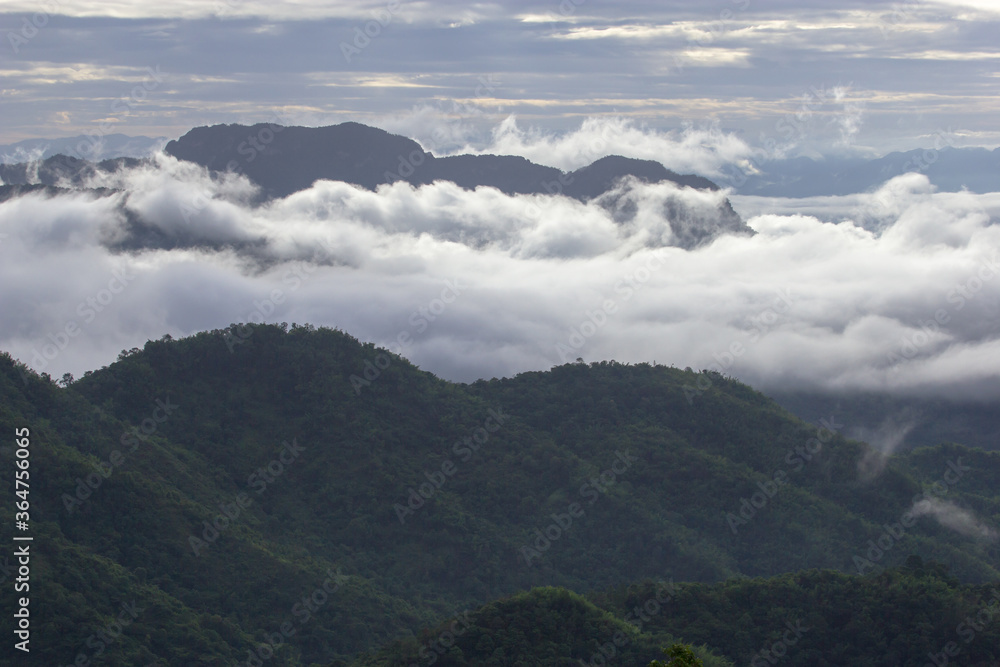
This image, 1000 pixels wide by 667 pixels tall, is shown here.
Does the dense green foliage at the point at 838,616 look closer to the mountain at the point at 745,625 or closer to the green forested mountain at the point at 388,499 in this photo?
the mountain at the point at 745,625

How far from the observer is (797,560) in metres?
72.6

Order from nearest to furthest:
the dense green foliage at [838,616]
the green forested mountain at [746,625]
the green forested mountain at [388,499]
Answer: the green forested mountain at [746,625] < the dense green foliage at [838,616] < the green forested mountain at [388,499]

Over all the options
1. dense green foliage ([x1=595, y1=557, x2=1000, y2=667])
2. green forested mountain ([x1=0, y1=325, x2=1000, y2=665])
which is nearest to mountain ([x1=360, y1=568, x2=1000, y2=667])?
dense green foliage ([x1=595, y1=557, x2=1000, y2=667])

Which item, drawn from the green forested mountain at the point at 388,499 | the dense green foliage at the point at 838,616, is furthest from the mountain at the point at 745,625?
the green forested mountain at the point at 388,499

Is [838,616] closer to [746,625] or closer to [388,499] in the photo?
[746,625]

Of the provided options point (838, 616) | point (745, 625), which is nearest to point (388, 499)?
point (745, 625)

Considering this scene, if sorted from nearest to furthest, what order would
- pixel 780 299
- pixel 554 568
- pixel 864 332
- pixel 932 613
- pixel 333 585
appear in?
pixel 932 613, pixel 333 585, pixel 554 568, pixel 864 332, pixel 780 299

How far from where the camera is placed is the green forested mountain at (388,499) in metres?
55.8

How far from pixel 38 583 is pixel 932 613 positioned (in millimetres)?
48147

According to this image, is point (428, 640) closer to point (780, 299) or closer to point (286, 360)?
point (286, 360)

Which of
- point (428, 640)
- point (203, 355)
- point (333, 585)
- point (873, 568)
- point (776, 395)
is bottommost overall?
point (776, 395)

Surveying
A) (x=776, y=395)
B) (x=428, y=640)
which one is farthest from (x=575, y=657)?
(x=776, y=395)

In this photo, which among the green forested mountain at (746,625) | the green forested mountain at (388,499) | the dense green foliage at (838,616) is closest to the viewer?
the green forested mountain at (746,625)

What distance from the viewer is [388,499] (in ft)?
242
